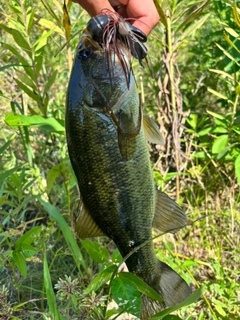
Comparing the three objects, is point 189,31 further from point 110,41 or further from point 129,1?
point 110,41

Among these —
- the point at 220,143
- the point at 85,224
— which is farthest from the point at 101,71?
the point at 220,143

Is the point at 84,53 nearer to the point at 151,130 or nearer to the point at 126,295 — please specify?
the point at 151,130

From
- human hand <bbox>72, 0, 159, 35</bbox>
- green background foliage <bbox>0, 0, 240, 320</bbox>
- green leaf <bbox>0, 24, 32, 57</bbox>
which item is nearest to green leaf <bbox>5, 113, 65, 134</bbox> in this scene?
green background foliage <bbox>0, 0, 240, 320</bbox>

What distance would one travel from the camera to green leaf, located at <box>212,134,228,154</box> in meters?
2.52

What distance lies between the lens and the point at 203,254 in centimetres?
260

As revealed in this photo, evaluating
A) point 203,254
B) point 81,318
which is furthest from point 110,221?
point 203,254

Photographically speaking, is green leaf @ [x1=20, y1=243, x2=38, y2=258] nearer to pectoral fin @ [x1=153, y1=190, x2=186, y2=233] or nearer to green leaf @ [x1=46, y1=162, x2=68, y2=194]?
pectoral fin @ [x1=153, y1=190, x2=186, y2=233]

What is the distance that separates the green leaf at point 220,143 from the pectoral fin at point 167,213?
0.91 meters

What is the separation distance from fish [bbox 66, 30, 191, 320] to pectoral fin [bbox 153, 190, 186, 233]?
0.32ft

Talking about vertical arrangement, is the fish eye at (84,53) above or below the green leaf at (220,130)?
above

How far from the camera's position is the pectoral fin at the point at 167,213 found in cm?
168

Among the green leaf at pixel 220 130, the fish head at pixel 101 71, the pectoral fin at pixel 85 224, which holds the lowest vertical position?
the green leaf at pixel 220 130

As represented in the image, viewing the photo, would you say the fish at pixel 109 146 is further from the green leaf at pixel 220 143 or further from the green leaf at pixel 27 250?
the green leaf at pixel 220 143

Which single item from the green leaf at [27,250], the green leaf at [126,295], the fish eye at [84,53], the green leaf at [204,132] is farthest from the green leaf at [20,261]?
the green leaf at [204,132]
